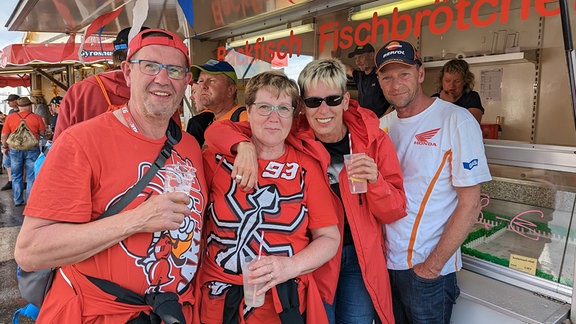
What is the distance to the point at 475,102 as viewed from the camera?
3.89m

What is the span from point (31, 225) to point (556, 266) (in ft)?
8.23

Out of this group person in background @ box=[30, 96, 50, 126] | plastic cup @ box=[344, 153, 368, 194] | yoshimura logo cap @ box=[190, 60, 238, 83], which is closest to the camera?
plastic cup @ box=[344, 153, 368, 194]

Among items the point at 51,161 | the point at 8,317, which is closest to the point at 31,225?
the point at 51,161

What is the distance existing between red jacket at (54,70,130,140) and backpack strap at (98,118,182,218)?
0.48m

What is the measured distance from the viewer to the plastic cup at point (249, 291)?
1.66 m

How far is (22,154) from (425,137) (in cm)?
897

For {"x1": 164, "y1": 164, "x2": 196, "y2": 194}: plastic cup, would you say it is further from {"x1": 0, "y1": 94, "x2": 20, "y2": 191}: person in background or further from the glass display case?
{"x1": 0, "y1": 94, "x2": 20, "y2": 191}: person in background

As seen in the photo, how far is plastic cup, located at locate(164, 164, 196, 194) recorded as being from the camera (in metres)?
1.59

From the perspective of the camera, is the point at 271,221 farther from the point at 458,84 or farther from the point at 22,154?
the point at 22,154

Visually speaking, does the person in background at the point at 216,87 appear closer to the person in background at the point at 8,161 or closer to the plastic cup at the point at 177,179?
the plastic cup at the point at 177,179

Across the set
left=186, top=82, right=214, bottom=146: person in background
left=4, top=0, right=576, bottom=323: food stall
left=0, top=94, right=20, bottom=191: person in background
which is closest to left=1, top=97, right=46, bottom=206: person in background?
left=0, top=94, right=20, bottom=191: person in background

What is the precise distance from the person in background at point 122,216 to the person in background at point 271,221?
0.13 m

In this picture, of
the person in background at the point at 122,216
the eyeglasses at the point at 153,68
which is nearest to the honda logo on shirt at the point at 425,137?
the person in background at the point at 122,216

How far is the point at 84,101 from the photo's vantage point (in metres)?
2.00
